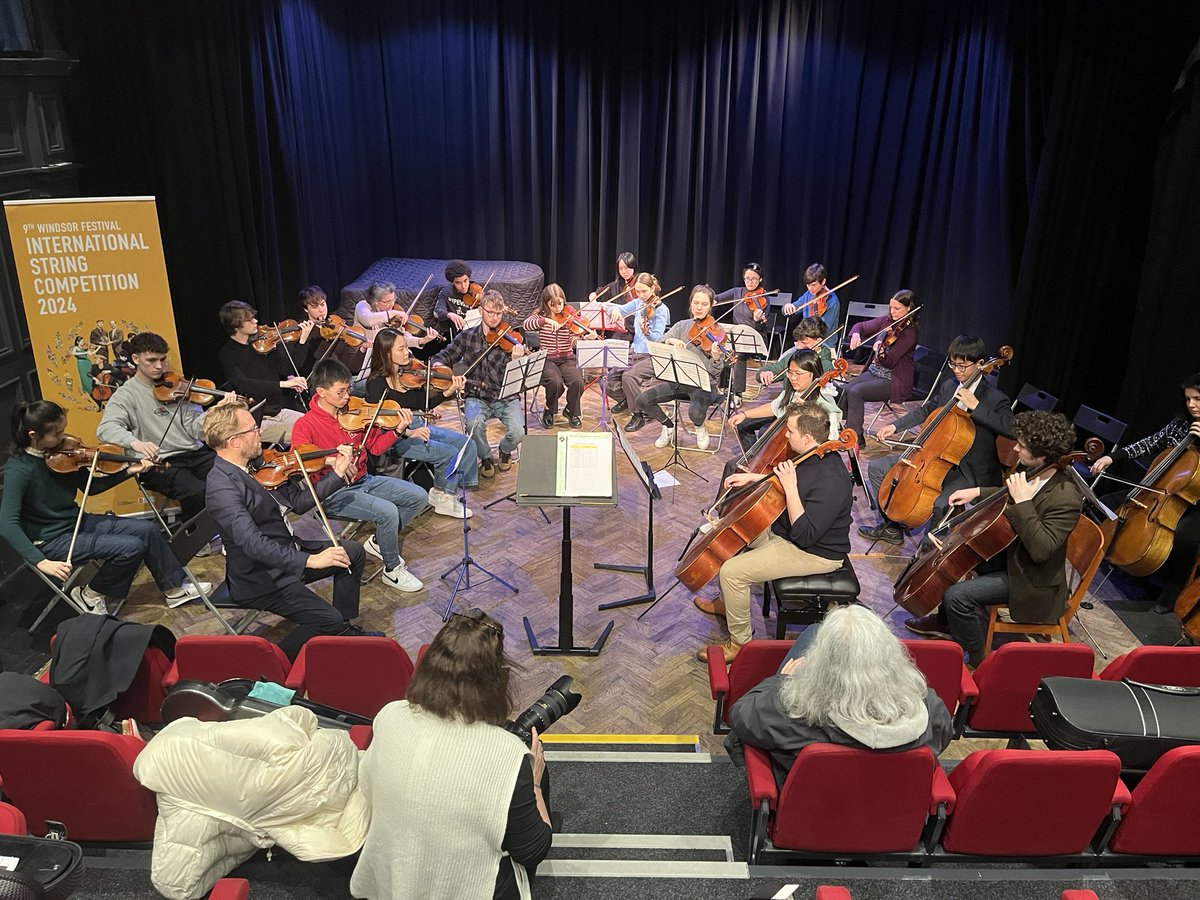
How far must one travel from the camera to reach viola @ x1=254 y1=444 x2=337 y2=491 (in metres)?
4.58

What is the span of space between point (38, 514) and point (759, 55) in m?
8.18

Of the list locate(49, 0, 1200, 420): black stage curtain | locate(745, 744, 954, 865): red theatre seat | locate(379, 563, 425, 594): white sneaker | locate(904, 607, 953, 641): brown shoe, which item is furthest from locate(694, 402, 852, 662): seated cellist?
locate(49, 0, 1200, 420): black stage curtain

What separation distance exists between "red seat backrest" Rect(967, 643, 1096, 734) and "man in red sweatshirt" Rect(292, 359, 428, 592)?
2989 mm

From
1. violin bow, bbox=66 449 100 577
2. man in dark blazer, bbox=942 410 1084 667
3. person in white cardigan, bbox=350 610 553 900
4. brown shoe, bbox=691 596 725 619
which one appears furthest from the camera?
brown shoe, bbox=691 596 725 619

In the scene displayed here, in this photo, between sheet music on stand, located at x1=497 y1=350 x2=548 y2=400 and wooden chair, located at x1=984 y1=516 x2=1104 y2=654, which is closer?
wooden chair, located at x1=984 y1=516 x2=1104 y2=654

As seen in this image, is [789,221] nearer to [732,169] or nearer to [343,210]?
[732,169]

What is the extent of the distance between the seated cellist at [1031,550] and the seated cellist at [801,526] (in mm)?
640

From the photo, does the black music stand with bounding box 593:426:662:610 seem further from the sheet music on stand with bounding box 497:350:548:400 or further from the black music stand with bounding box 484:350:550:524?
the sheet music on stand with bounding box 497:350:548:400

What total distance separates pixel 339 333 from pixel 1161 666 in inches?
225

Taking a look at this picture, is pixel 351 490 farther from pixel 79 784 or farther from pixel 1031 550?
pixel 1031 550

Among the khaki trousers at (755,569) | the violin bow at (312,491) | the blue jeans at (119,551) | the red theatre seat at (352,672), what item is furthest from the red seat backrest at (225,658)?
the khaki trousers at (755,569)

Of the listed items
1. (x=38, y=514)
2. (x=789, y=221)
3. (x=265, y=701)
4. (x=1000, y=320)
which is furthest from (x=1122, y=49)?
(x=38, y=514)

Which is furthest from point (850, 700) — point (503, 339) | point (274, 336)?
point (274, 336)

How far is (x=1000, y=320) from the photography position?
813cm
